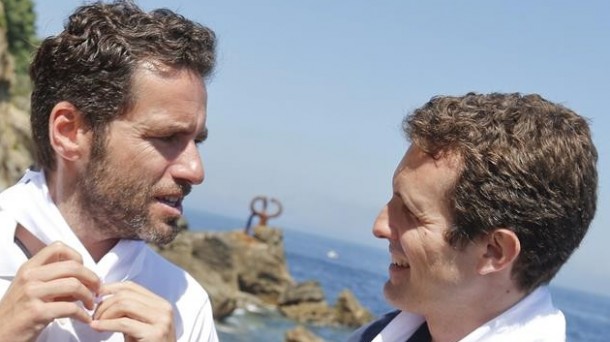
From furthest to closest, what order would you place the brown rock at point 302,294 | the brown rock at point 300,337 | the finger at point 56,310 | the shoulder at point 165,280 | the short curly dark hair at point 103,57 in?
the brown rock at point 302,294 < the brown rock at point 300,337 < the shoulder at point 165,280 < the short curly dark hair at point 103,57 < the finger at point 56,310

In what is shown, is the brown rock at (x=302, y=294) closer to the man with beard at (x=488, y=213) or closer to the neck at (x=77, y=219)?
the neck at (x=77, y=219)

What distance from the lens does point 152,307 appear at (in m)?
3.24

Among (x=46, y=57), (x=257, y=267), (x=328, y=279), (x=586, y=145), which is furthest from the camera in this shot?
(x=328, y=279)

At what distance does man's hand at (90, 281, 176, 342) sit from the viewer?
3160 mm

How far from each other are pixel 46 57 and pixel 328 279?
93993 mm

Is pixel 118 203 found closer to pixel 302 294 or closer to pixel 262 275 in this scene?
pixel 302 294

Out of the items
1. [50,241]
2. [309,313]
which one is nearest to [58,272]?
[50,241]

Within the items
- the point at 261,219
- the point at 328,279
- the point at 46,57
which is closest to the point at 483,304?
the point at 46,57

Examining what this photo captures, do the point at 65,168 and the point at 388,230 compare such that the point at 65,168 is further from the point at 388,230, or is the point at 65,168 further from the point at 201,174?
the point at 388,230

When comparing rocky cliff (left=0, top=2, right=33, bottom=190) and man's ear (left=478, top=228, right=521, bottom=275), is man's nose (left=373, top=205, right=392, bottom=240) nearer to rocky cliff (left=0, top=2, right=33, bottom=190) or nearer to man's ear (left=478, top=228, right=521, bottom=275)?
man's ear (left=478, top=228, right=521, bottom=275)

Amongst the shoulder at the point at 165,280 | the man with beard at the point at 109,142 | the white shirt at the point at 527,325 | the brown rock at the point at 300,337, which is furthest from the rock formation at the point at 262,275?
the white shirt at the point at 527,325

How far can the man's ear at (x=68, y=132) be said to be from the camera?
3641mm

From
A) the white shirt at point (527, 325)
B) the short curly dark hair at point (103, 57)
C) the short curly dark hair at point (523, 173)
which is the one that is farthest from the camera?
the short curly dark hair at point (103, 57)

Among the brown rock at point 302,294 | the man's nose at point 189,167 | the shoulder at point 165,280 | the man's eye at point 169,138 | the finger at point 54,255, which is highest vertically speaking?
the man's eye at point 169,138
